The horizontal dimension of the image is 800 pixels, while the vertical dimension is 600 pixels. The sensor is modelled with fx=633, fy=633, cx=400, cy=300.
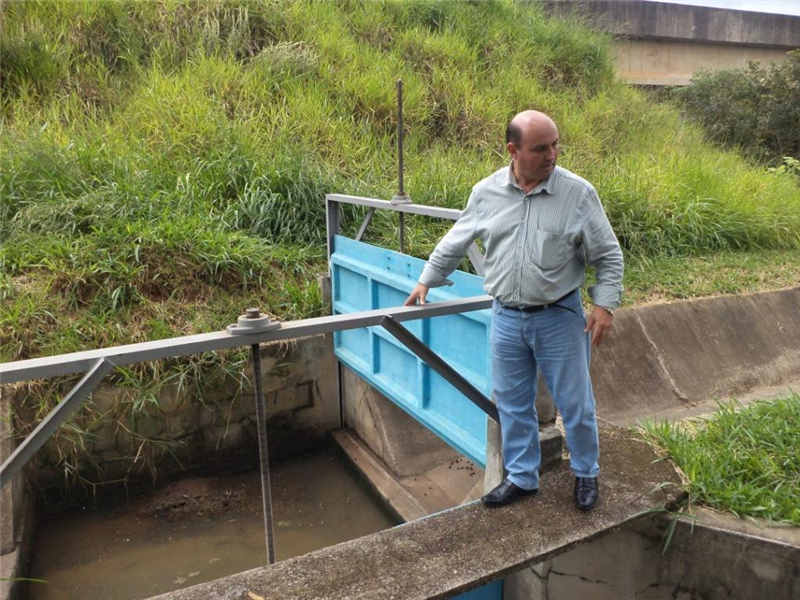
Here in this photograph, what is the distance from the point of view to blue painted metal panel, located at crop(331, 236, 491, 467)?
128 inches

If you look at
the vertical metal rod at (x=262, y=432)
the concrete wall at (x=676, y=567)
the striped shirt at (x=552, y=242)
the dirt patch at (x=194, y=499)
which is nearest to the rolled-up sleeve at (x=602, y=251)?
the striped shirt at (x=552, y=242)

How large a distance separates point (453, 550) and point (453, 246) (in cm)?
114

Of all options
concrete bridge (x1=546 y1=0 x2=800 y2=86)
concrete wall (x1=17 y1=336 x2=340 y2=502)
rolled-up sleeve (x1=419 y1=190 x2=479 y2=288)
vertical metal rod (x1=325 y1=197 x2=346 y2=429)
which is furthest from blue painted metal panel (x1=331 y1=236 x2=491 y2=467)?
concrete bridge (x1=546 y1=0 x2=800 y2=86)

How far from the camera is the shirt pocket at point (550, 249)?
2230 millimetres

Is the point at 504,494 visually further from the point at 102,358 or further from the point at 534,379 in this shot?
the point at 102,358

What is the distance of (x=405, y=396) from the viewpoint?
400 cm

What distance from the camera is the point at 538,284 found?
2.25m

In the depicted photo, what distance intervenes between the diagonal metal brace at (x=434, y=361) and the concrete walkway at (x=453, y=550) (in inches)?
15.8

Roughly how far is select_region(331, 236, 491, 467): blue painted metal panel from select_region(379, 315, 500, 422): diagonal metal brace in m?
0.40

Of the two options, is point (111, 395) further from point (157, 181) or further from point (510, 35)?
point (510, 35)

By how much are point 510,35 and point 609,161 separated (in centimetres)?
355

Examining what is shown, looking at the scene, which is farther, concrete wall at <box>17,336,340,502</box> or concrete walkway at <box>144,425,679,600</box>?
concrete wall at <box>17,336,340,502</box>

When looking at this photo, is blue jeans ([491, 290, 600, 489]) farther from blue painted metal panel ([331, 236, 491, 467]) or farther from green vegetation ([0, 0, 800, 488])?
green vegetation ([0, 0, 800, 488])

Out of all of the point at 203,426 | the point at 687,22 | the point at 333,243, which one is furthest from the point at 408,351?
the point at 687,22
